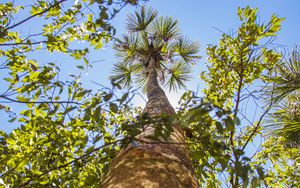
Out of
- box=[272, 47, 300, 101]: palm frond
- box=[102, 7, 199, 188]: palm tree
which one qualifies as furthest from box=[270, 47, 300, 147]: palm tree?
box=[102, 7, 199, 188]: palm tree

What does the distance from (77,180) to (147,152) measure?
1.68 meters

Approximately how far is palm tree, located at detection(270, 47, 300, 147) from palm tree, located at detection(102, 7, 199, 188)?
192 cm

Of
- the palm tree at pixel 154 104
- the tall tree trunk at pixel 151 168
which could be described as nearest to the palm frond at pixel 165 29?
the palm tree at pixel 154 104

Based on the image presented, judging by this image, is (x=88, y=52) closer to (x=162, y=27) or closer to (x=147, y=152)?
(x=147, y=152)

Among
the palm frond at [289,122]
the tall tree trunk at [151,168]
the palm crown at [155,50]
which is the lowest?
the tall tree trunk at [151,168]

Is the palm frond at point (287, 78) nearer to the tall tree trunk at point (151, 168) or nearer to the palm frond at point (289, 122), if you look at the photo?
the palm frond at point (289, 122)

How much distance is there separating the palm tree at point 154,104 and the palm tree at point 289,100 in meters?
1.92

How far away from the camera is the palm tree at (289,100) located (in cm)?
420

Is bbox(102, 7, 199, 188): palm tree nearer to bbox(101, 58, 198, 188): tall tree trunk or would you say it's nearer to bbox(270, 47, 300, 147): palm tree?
bbox(101, 58, 198, 188): tall tree trunk

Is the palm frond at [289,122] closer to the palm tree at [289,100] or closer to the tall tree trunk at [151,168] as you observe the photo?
the palm tree at [289,100]

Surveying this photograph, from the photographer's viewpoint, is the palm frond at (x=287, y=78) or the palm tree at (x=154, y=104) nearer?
the palm tree at (x=154, y=104)

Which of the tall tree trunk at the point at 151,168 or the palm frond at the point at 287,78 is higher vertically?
the palm frond at the point at 287,78

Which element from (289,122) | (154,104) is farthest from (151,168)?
(289,122)

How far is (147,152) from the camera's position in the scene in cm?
171
